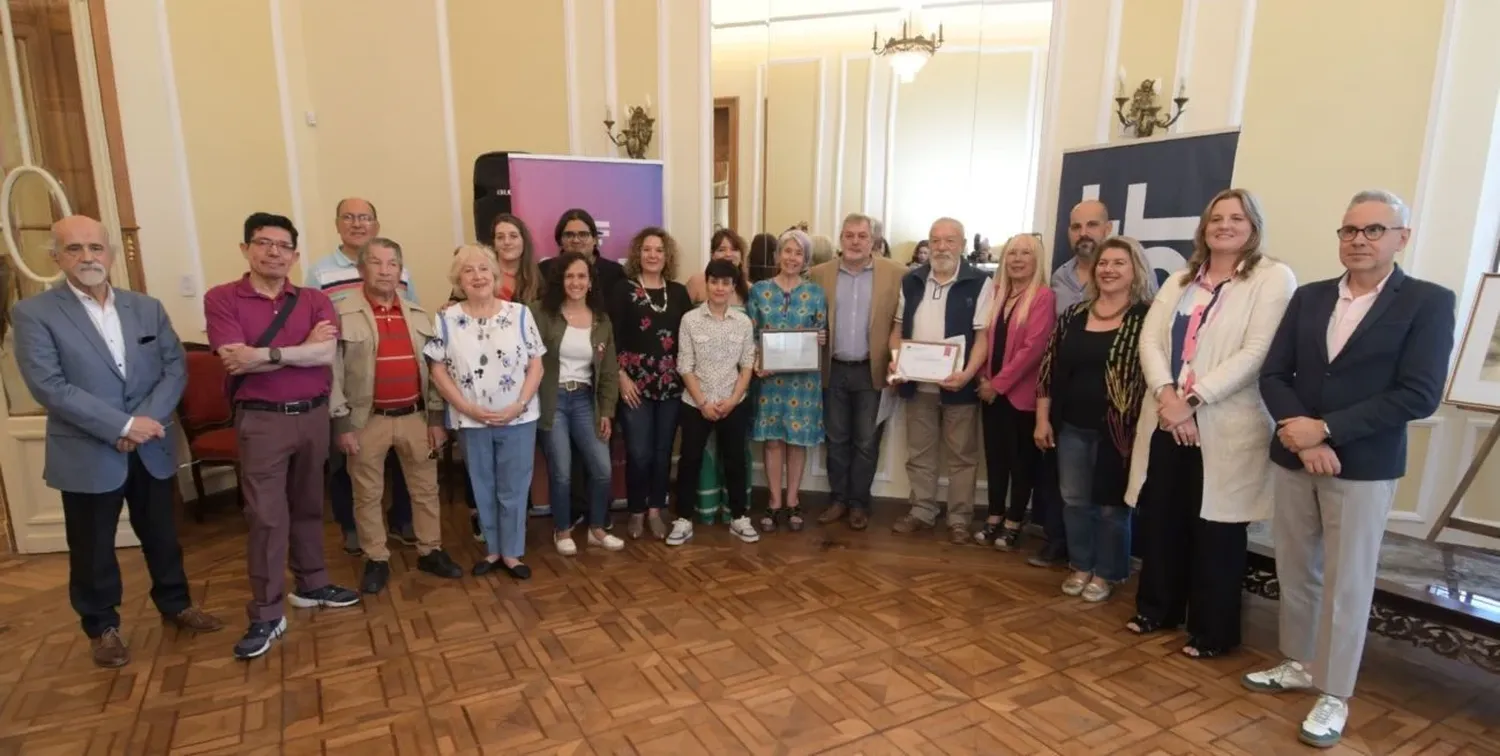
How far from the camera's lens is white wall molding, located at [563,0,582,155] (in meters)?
4.60

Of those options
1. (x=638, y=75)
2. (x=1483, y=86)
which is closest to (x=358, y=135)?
(x=638, y=75)

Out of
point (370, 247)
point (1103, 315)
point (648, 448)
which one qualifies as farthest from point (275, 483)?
point (1103, 315)

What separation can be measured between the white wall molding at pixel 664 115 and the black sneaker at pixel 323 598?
8.73ft

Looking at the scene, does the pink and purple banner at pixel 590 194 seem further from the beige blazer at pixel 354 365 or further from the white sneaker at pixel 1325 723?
the white sneaker at pixel 1325 723

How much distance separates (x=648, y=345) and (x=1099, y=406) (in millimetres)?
2043

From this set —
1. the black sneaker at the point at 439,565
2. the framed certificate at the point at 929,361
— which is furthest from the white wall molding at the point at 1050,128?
the black sneaker at the point at 439,565

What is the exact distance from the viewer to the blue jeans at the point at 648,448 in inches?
145

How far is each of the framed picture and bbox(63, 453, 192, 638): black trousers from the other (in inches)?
207

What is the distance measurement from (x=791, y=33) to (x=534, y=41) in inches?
63.9

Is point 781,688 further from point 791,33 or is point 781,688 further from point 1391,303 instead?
point 791,33

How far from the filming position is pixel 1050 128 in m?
4.01

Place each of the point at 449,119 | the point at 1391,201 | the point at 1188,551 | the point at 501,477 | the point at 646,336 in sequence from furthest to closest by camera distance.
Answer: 1. the point at 449,119
2. the point at 646,336
3. the point at 501,477
4. the point at 1188,551
5. the point at 1391,201

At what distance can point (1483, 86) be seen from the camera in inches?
132

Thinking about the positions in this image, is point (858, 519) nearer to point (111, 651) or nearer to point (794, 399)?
point (794, 399)
